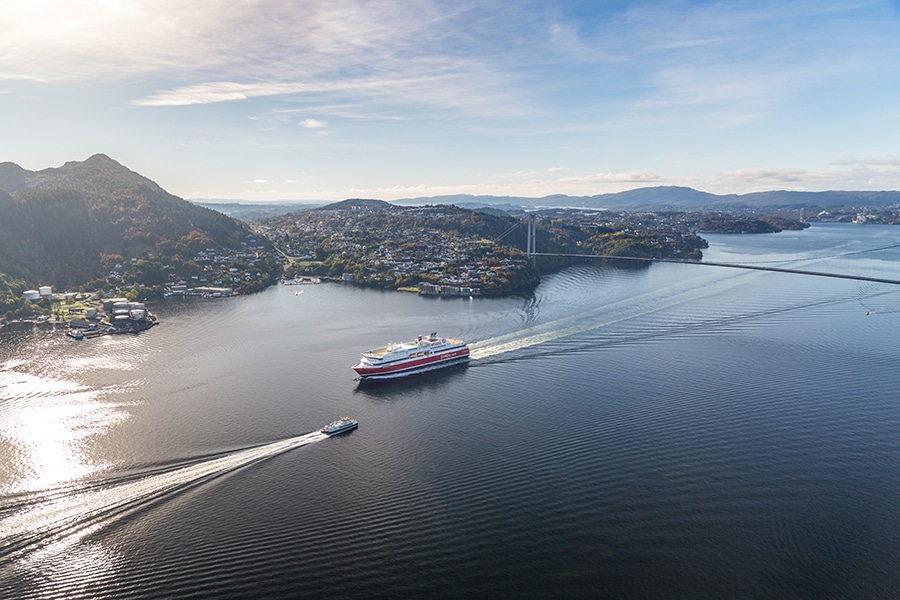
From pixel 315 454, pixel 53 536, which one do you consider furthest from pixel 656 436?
pixel 53 536

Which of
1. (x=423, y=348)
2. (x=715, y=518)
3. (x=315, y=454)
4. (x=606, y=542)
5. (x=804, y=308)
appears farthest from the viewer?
(x=804, y=308)

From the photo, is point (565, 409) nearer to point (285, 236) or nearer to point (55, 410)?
point (55, 410)

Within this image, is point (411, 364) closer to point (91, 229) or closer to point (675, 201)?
point (91, 229)

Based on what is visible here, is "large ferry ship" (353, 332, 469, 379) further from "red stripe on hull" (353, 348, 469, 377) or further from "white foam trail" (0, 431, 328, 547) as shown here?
"white foam trail" (0, 431, 328, 547)

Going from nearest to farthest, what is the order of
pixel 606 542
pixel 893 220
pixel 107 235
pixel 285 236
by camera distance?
pixel 606 542
pixel 107 235
pixel 285 236
pixel 893 220

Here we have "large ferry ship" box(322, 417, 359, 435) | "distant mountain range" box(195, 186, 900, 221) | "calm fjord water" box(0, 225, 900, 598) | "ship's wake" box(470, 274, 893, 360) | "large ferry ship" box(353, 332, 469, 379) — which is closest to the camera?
"calm fjord water" box(0, 225, 900, 598)

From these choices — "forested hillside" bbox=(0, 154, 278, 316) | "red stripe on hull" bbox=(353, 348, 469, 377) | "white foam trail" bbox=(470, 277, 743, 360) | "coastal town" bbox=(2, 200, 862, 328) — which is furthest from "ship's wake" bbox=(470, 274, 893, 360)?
"forested hillside" bbox=(0, 154, 278, 316)
